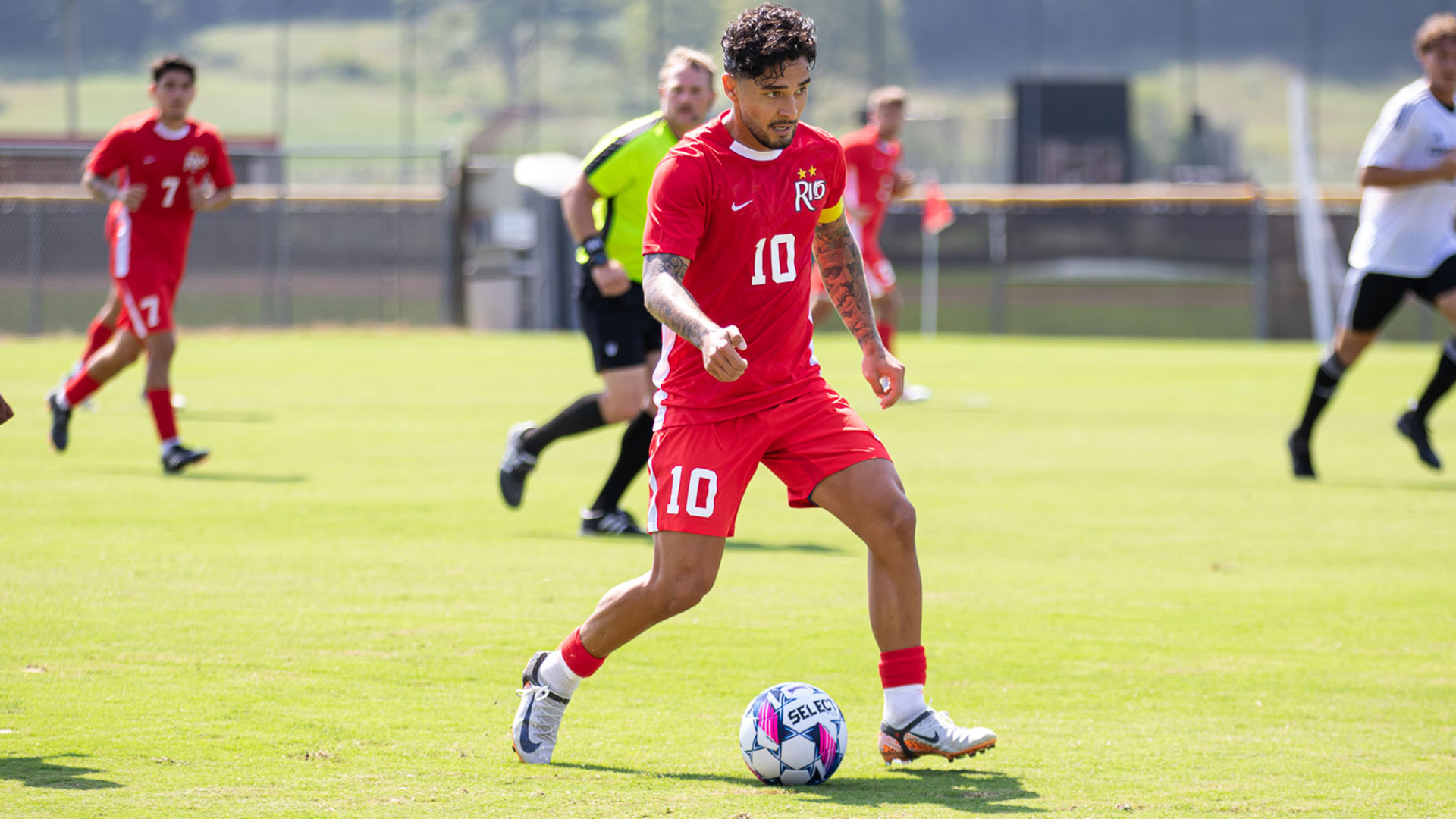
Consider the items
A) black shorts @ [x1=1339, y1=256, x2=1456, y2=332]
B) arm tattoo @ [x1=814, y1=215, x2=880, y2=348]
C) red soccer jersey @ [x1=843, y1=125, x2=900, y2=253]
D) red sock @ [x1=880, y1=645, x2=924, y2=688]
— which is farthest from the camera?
red soccer jersey @ [x1=843, y1=125, x2=900, y2=253]

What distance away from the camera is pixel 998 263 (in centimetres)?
2927

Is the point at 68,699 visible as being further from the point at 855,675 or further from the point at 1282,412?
the point at 1282,412

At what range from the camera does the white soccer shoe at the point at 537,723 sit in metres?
4.54

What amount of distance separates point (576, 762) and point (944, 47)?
46.0 meters

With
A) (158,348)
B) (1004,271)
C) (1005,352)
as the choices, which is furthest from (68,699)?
(1004,271)

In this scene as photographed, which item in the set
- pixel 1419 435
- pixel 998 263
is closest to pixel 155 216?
pixel 1419 435

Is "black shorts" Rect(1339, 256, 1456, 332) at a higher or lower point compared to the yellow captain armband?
lower

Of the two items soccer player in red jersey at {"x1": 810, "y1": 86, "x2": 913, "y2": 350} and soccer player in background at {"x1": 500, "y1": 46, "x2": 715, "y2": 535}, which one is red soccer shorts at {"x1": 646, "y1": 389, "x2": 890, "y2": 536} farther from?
soccer player in red jersey at {"x1": 810, "y1": 86, "x2": 913, "y2": 350}

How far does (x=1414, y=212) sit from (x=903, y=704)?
22.3 ft

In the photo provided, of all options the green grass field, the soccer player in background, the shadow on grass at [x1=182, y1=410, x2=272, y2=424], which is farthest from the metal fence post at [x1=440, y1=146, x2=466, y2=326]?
the soccer player in background

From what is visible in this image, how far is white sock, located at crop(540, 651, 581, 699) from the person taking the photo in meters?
4.64

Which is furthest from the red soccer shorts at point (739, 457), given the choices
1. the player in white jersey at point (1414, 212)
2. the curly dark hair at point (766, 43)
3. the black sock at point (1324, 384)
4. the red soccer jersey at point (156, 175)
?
the red soccer jersey at point (156, 175)

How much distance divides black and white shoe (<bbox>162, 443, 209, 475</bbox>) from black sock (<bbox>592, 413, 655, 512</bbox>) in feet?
10.6

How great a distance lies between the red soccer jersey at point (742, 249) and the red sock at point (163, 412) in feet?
21.4
